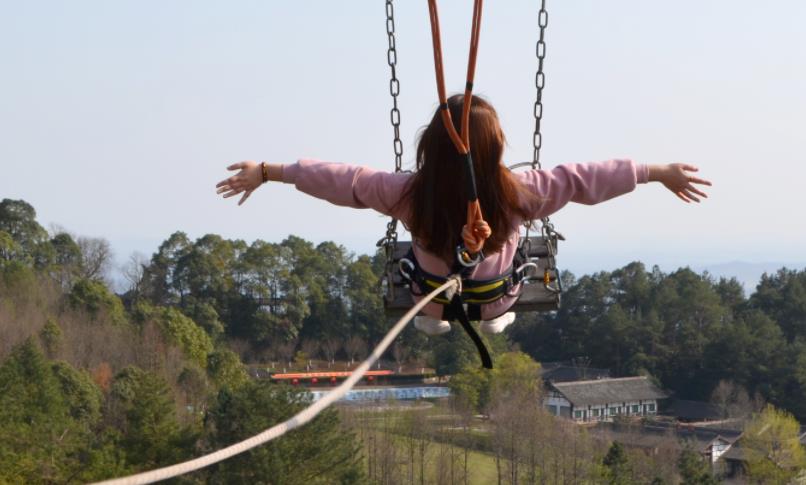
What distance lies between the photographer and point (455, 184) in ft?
9.83

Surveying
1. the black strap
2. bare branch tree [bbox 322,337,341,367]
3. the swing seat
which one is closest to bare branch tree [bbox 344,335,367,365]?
bare branch tree [bbox 322,337,341,367]

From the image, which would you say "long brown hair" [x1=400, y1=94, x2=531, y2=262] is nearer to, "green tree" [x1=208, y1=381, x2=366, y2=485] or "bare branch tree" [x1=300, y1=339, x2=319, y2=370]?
"green tree" [x1=208, y1=381, x2=366, y2=485]

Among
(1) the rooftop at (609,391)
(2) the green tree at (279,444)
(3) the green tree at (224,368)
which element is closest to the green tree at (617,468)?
(2) the green tree at (279,444)

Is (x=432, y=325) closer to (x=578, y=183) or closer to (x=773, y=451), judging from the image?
(x=578, y=183)

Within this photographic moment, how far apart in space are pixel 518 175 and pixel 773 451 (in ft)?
81.8

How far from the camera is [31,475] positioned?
16.1 meters

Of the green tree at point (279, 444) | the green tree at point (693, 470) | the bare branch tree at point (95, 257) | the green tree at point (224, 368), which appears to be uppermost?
the bare branch tree at point (95, 257)

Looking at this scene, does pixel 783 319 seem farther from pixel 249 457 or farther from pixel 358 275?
pixel 249 457

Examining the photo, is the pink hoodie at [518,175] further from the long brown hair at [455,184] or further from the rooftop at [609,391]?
the rooftop at [609,391]

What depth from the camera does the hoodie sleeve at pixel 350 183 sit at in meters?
3.17

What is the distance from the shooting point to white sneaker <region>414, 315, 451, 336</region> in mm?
3555

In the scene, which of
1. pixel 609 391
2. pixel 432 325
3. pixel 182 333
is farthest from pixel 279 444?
pixel 609 391

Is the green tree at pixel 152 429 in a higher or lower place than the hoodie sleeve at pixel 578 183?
lower

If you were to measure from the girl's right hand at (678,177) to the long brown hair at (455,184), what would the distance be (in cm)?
40
